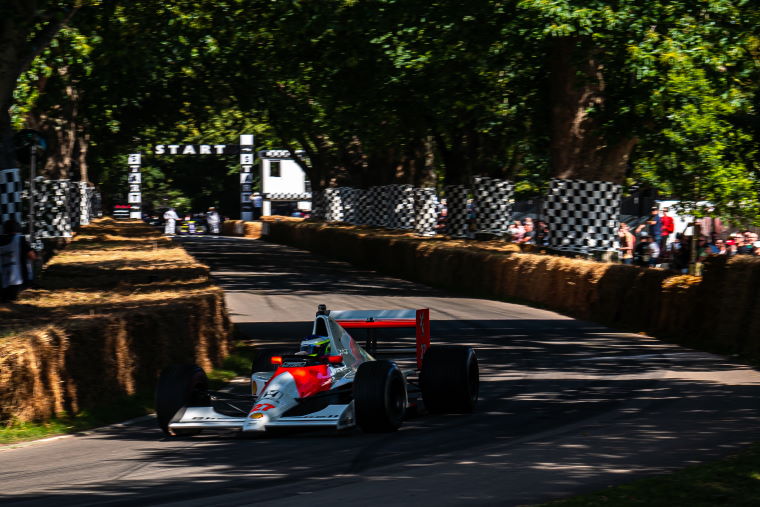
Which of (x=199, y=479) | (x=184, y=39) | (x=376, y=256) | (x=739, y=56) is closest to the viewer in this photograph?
(x=199, y=479)

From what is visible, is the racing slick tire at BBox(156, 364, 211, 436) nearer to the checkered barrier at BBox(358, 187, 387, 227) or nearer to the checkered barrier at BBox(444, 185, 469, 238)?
the checkered barrier at BBox(444, 185, 469, 238)

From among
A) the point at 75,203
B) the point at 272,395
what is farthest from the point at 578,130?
the point at 75,203

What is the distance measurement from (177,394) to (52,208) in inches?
963

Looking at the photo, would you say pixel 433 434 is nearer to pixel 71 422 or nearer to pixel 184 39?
pixel 71 422

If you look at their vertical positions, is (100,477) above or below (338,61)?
below

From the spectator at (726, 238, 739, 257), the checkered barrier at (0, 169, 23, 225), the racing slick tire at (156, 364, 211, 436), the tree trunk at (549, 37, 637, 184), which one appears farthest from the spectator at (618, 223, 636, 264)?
the racing slick tire at (156, 364, 211, 436)

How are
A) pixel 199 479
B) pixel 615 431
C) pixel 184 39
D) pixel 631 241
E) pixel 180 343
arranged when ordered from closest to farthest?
pixel 199 479, pixel 615 431, pixel 180 343, pixel 631 241, pixel 184 39

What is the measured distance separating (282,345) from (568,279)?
6.83 metres

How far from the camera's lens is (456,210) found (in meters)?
34.0

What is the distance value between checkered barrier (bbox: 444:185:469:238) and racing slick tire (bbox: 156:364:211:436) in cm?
2388

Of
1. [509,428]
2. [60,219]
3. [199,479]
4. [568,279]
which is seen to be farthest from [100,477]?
[60,219]

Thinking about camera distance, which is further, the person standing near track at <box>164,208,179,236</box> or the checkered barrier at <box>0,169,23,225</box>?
the person standing near track at <box>164,208,179,236</box>

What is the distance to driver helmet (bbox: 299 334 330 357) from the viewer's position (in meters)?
9.80

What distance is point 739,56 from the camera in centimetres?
2252
